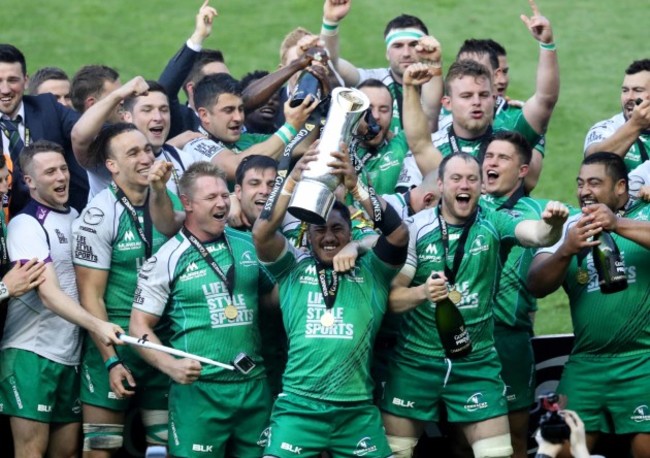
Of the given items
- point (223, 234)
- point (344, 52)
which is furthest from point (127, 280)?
point (344, 52)

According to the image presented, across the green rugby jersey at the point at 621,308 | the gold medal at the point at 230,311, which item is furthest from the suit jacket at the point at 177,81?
the green rugby jersey at the point at 621,308

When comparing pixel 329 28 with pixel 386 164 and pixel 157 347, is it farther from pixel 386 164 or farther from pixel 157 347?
pixel 157 347

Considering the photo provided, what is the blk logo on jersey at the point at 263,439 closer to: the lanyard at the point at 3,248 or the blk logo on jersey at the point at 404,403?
the blk logo on jersey at the point at 404,403

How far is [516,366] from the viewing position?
967 centimetres

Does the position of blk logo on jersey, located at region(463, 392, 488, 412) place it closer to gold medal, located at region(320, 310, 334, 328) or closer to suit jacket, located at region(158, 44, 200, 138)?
gold medal, located at region(320, 310, 334, 328)

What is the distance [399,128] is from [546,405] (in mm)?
4235

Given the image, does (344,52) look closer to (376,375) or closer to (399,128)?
(399,128)

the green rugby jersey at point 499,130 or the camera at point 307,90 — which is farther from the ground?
the camera at point 307,90

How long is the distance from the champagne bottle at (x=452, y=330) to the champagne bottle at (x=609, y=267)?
800mm

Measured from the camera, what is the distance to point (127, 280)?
9180 millimetres

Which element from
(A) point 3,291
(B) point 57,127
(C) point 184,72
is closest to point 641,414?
(A) point 3,291

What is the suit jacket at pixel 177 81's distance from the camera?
1067 centimetres

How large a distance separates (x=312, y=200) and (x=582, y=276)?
2082 millimetres

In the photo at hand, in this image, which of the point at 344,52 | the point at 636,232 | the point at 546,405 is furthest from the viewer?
the point at 344,52
